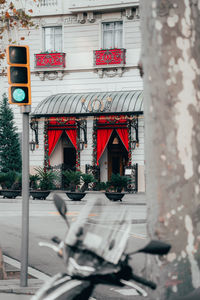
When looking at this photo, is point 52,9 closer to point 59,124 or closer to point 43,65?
point 43,65

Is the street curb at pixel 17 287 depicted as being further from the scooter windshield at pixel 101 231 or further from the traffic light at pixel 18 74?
the scooter windshield at pixel 101 231

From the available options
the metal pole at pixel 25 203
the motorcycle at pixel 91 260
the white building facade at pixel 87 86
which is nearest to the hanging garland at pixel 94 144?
the white building facade at pixel 87 86

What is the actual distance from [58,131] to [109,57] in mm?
4627

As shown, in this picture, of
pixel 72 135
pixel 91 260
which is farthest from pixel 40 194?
pixel 91 260

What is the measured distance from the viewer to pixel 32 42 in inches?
1278

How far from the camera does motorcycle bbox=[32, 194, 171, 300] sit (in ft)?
9.67

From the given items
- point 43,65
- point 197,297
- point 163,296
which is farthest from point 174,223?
point 43,65

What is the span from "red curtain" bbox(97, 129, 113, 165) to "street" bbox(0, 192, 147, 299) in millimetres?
6593

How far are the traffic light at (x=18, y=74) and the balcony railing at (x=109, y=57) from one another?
23155 mm

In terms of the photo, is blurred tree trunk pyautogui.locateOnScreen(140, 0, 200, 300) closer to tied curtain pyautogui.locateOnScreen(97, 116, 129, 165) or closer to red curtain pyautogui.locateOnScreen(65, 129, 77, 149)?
tied curtain pyautogui.locateOnScreen(97, 116, 129, 165)

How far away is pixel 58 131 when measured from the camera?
31.7 metres

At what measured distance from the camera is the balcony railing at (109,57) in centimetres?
3067

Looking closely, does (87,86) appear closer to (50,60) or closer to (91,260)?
(50,60)

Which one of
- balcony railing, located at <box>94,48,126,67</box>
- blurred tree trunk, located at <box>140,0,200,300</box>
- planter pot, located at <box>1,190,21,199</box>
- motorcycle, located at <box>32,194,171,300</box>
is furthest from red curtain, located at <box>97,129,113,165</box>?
motorcycle, located at <box>32,194,171,300</box>
